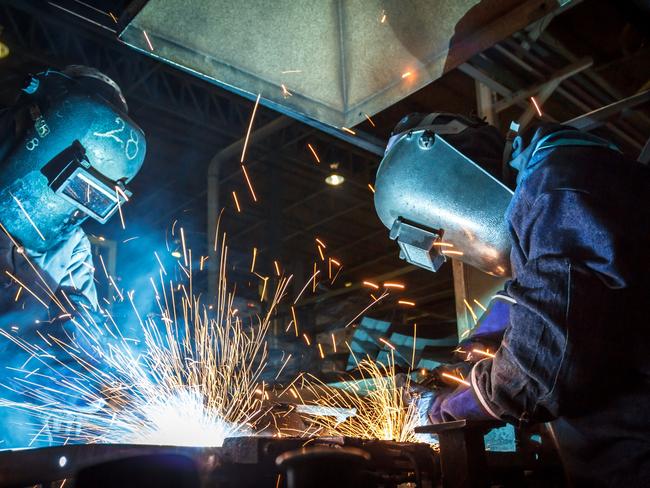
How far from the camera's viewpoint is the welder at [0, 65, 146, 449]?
117 inches

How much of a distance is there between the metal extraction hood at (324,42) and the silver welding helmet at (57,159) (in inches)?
44.9

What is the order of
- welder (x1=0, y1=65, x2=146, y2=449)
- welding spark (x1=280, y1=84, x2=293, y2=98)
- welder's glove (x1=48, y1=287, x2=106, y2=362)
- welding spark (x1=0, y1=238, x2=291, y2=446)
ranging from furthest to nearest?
welder's glove (x1=48, y1=287, x2=106, y2=362), welder (x1=0, y1=65, x2=146, y2=449), welding spark (x1=0, y1=238, x2=291, y2=446), welding spark (x1=280, y1=84, x2=293, y2=98)

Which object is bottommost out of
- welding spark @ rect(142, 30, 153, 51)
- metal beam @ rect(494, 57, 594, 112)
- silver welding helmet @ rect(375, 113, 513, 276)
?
silver welding helmet @ rect(375, 113, 513, 276)

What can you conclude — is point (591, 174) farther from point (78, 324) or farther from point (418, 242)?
point (78, 324)

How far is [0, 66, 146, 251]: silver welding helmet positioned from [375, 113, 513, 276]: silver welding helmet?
1646 millimetres

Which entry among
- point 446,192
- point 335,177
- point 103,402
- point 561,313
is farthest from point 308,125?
point 561,313

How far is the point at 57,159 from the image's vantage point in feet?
9.87

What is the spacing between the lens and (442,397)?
193 centimetres

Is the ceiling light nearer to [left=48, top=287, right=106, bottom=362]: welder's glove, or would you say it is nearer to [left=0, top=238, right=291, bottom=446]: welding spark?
[left=0, top=238, right=291, bottom=446]: welding spark

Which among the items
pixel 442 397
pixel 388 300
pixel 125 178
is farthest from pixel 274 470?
pixel 388 300

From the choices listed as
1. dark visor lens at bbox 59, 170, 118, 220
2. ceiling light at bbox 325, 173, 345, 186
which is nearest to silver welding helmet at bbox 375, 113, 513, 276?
dark visor lens at bbox 59, 170, 118, 220

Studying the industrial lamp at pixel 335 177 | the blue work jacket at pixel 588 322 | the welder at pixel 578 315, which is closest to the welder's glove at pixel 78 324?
the welder at pixel 578 315

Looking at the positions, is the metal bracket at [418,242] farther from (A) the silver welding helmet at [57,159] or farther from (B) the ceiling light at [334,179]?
(B) the ceiling light at [334,179]

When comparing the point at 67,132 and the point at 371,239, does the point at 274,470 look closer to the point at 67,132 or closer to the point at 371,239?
the point at 67,132
